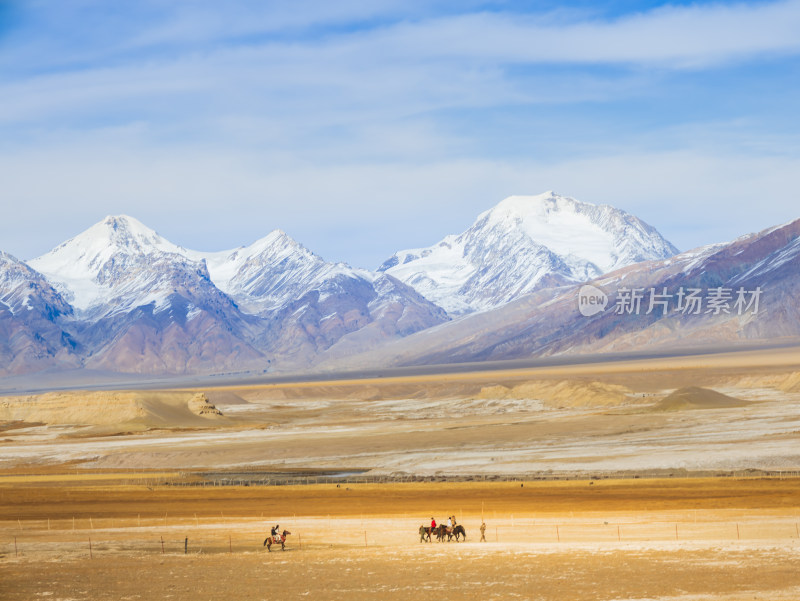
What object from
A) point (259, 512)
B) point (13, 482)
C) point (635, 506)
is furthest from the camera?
point (13, 482)

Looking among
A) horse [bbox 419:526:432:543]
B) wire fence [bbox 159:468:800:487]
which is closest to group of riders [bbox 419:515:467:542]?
horse [bbox 419:526:432:543]

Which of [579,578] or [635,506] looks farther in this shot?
[635,506]

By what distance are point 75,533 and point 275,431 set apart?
64.9 meters

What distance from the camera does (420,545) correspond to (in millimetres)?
39375

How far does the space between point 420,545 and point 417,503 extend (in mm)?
14143

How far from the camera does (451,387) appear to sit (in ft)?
606

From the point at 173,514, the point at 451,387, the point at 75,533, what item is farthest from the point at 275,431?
the point at 451,387

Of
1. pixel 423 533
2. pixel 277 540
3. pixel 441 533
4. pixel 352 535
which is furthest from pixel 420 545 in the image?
pixel 277 540

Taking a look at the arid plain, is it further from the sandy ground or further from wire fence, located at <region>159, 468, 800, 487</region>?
wire fence, located at <region>159, 468, 800, 487</region>

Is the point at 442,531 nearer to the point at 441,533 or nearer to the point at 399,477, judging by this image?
the point at 441,533

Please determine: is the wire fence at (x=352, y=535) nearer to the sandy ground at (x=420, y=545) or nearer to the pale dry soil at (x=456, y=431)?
the sandy ground at (x=420, y=545)

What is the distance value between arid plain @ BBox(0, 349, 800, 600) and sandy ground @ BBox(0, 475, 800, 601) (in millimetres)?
135

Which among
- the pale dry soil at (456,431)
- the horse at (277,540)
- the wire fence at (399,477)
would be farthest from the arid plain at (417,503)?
the horse at (277,540)

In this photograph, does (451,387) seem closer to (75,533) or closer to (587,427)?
(587,427)
